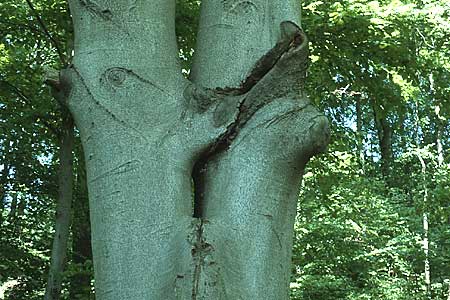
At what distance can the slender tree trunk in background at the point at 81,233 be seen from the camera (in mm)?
6059

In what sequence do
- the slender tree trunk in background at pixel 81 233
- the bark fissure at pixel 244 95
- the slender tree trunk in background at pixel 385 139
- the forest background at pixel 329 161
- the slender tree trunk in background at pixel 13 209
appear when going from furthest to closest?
1. the slender tree trunk in background at pixel 385 139
2. the slender tree trunk in background at pixel 13 209
3. the slender tree trunk in background at pixel 81 233
4. the forest background at pixel 329 161
5. the bark fissure at pixel 244 95

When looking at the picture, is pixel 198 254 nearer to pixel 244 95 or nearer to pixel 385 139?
pixel 244 95

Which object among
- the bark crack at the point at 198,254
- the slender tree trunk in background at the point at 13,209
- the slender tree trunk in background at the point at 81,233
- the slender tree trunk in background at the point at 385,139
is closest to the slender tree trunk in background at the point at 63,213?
the slender tree trunk in background at the point at 81,233

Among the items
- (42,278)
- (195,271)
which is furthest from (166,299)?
(42,278)

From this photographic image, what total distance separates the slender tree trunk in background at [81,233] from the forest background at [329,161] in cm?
2

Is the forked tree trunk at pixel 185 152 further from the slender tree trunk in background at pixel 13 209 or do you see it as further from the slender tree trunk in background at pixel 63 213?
the slender tree trunk in background at pixel 13 209

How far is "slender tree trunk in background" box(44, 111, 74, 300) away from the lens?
17.4 ft

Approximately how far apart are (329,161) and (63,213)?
3.00 m

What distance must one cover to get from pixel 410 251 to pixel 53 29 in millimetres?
7621

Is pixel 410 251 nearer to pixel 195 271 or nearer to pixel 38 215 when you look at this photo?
pixel 38 215

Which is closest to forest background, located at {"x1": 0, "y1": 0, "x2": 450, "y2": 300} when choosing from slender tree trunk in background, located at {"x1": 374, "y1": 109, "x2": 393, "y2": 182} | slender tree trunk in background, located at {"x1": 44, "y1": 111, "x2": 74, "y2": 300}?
slender tree trunk in background, located at {"x1": 44, "y1": 111, "x2": 74, "y2": 300}

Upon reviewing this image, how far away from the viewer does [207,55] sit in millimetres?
1610

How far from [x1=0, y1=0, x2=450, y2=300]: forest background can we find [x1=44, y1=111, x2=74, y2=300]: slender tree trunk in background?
0.16m

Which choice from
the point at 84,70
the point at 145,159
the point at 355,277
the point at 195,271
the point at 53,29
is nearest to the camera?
the point at 195,271
